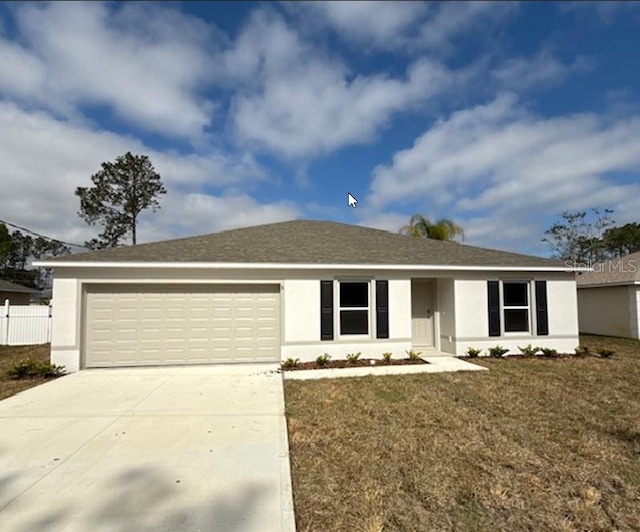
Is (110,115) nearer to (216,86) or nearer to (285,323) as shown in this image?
(216,86)

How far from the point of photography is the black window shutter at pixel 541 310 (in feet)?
37.8

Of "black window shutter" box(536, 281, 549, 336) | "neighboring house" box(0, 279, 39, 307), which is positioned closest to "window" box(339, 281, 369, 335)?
"black window shutter" box(536, 281, 549, 336)

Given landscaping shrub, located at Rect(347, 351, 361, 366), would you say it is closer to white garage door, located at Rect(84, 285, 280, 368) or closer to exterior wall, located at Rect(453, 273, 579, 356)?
white garage door, located at Rect(84, 285, 280, 368)

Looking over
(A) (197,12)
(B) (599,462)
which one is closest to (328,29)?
(A) (197,12)

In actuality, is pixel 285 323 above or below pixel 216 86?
below

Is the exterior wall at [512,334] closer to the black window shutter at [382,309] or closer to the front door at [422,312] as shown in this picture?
the front door at [422,312]

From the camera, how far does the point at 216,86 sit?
11070 millimetres

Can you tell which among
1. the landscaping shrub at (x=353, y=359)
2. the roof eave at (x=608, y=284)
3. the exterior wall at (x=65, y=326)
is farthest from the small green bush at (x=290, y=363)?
the roof eave at (x=608, y=284)

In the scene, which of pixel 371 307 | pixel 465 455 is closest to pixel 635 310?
pixel 371 307

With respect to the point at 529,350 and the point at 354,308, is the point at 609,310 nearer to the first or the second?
the point at 529,350

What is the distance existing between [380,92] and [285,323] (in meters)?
7.24

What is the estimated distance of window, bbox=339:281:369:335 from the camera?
10.6m

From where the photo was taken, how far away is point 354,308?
35.1 ft

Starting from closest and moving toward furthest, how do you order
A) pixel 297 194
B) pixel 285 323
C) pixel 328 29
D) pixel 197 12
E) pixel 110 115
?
pixel 197 12 < pixel 328 29 < pixel 285 323 < pixel 110 115 < pixel 297 194
